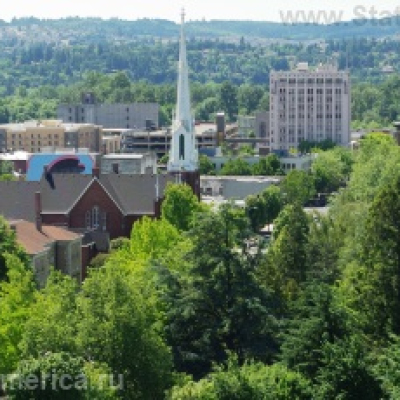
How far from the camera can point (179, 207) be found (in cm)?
7638

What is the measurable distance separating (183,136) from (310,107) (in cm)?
9414

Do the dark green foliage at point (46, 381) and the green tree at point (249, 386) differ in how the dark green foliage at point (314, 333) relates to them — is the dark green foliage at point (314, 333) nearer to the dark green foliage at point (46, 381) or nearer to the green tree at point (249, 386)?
the green tree at point (249, 386)

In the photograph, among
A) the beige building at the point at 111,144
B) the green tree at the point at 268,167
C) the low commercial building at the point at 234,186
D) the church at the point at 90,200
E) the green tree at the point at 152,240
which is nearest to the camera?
the green tree at the point at 152,240

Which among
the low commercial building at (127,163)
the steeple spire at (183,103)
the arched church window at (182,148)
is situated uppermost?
the steeple spire at (183,103)

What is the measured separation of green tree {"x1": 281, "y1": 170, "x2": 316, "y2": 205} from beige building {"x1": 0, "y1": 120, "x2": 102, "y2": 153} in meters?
46.6

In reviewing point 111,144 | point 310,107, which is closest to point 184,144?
point 111,144

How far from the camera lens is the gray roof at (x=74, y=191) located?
3135 inches

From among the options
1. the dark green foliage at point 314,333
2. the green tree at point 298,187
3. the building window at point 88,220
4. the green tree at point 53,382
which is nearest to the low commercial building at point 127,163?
the green tree at point 298,187

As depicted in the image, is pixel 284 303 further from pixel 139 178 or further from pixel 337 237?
pixel 139 178

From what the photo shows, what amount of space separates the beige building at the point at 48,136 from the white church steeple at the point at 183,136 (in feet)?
244

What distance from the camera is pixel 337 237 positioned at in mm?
66188

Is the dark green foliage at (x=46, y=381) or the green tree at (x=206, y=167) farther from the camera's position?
the green tree at (x=206, y=167)

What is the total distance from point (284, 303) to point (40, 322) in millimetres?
11208

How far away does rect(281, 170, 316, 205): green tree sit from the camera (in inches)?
4579
